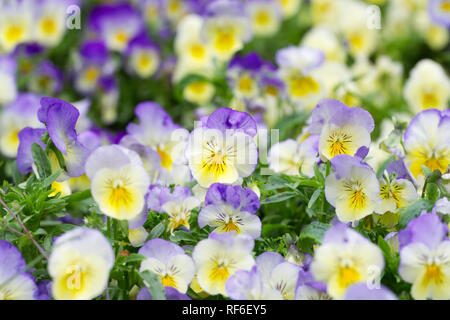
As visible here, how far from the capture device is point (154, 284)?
1.02m

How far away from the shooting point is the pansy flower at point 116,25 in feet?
9.44

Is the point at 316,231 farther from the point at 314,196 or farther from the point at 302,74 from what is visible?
the point at 302,74

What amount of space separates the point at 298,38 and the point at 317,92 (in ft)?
3.15

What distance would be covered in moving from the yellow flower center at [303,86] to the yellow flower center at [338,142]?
94 cm

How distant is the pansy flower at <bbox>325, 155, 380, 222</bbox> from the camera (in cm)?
111

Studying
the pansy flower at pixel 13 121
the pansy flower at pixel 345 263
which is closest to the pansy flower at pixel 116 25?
the pansy flower at pixel 13 121

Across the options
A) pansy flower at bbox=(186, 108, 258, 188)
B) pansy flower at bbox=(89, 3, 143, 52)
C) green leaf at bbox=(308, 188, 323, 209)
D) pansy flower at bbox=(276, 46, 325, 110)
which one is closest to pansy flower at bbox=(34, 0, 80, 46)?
pansy flower at bbox=(89, 3, 143, 52)

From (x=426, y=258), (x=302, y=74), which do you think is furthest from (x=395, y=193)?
(x=302, y=74)

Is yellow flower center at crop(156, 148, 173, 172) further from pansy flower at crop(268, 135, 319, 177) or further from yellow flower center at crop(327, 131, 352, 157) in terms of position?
yellow flower center at crop(327, 131, 352, 157)

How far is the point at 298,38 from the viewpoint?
300 cm

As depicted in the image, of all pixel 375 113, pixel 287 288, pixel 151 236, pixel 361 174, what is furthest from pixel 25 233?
pixel 375 113

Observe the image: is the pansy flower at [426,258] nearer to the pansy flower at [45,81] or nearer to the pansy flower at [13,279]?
the pansy flower at [13,279]

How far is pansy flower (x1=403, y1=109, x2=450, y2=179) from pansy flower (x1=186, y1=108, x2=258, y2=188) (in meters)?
0.35

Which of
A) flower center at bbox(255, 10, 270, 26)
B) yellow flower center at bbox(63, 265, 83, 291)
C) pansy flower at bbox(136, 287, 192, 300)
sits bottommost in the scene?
pansy flower at bbox(136, 287, 192, 300)
